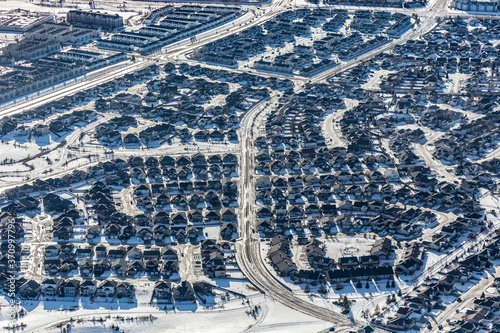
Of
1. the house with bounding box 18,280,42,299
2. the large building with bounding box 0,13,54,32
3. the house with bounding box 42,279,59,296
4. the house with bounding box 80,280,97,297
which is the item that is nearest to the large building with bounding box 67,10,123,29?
the large building with bounding box 0,13,54,32

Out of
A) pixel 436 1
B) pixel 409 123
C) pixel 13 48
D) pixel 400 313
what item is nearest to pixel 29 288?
pixel 400 313

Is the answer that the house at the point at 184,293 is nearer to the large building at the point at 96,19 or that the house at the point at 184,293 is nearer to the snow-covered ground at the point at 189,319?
the snow-covered ground at the point at 189,319

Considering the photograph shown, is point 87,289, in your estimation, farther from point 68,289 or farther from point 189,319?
point 189,319

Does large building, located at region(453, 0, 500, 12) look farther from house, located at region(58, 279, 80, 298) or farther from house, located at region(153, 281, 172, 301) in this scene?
house, located at region(58, 279, 80, 298)

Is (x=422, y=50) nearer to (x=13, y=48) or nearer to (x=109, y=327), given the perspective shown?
(x=13, y=48)

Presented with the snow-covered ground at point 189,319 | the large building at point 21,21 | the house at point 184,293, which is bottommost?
the snow-covered ground at point 189,319

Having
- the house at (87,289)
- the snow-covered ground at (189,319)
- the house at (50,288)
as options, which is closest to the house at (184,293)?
the snow-covered ground at (189,319)

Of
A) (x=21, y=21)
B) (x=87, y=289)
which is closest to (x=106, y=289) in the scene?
(x=87, y=289)
